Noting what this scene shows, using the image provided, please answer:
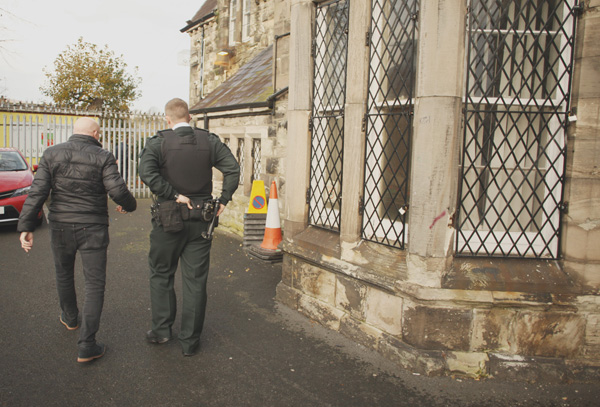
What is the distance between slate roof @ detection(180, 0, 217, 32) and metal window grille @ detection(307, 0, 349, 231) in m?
13.4

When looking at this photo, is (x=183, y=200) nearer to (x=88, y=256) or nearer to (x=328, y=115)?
(x=88, y=256)

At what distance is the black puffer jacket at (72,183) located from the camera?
418cm

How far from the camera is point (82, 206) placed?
13.9ft

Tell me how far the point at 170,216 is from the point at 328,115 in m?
2.09

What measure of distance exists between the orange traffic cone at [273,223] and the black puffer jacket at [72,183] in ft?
12.6

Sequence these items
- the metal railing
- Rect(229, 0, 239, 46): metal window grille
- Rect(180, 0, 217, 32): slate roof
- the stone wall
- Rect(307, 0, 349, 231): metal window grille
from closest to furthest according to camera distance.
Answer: Rect(307, 0, 349, 231): metal window grille, the stone wall, the metal railing, Rect(229, 0, 239, 46): metal window grille, Rect(180, 0, 217, 32): slate roof

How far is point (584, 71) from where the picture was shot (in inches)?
158

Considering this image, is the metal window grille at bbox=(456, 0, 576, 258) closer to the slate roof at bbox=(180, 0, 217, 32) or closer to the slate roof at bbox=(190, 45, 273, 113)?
the slate roof at bbox=(190, 45, 273, 113)

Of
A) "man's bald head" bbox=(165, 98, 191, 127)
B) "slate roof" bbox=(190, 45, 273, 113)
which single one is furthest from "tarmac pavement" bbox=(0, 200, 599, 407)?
"slate roof" bbox=(190, 45, 273, 113)

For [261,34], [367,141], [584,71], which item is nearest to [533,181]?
[584,71]

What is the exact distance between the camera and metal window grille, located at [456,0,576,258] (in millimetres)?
4176

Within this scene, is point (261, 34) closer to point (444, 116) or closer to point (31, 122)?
point (31, 122)

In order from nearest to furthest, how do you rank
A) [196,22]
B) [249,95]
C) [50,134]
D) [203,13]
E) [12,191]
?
[12,191] < [249,95] < [50,134] < [196,22] < [203,13]

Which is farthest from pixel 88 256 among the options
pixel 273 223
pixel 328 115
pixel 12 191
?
pixel 12 191
